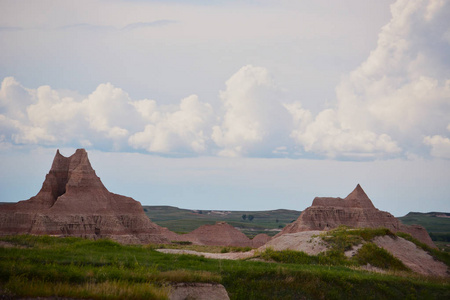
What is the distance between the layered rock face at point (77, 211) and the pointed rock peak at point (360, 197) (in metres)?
41.4

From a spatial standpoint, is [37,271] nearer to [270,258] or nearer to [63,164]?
[270,258]

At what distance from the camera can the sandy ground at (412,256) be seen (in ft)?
115

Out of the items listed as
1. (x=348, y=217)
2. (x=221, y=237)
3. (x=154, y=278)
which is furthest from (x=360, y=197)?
(x=154, y=278)

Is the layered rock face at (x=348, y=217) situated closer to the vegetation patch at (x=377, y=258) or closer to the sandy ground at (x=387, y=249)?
the sandy ground at (x=387, y=249)

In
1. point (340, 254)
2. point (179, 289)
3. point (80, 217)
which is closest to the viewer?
point (179, 289)

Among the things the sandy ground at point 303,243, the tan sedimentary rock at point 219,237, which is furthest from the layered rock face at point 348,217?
the sandy ground at point 303,243

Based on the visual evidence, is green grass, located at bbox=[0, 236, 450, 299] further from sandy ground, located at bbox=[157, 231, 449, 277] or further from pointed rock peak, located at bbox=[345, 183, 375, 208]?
pointed rock peak, located at bbox=[345, 183, 375, 208]

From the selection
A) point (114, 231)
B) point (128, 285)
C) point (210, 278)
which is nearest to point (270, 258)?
point (210, 278)

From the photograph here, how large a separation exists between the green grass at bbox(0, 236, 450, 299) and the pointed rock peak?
7084 centimetres

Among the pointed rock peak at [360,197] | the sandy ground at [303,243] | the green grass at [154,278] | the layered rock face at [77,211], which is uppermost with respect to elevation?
the pointed rock peak at [360,197]

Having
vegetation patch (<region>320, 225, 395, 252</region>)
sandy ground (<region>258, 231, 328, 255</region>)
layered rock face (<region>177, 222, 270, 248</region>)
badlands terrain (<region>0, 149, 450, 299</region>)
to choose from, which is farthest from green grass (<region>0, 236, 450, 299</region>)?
layered rock face (<region>177, 222, 270, 248</region>)

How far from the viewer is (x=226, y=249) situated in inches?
1827

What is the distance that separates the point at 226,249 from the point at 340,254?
50.4 feet

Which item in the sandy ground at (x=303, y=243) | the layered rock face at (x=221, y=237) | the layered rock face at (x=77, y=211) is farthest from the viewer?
the layered rock face at (x=221, y=237)
